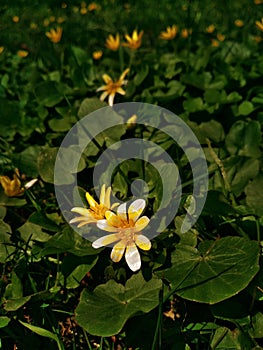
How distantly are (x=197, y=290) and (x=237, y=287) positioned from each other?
0.08 meters

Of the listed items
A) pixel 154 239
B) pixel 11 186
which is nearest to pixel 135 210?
pixel 154 239

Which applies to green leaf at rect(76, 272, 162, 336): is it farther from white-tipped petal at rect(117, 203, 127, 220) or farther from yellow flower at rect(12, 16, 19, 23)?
yellow flower at rect(12, 16, 19, 23)

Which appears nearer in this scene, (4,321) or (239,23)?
(4,321)

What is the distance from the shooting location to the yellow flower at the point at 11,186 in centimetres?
156

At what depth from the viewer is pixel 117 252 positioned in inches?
45.1

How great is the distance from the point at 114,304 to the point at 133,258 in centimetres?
11

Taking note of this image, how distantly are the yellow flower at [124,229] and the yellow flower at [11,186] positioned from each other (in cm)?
48

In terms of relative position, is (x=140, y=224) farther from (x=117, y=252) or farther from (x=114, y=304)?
(x=114, y=304)

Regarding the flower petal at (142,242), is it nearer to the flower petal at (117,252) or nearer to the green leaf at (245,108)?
the flower petal at (117,252)

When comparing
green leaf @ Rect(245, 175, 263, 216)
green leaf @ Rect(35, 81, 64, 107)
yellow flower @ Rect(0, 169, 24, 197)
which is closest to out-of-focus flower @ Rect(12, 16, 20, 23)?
green leaf @ Rect(35, 81, 64, 107)

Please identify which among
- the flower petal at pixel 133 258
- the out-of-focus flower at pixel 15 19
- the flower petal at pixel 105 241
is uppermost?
the flower petal at pixel 105 241

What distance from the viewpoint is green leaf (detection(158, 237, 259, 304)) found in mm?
1101

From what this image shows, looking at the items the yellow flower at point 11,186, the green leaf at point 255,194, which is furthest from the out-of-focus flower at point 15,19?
the green leaf at point 255,194

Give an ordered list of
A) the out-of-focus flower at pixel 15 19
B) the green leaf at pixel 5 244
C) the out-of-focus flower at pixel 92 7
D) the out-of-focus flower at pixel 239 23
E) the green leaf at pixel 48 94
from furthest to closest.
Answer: the out-of-focus flower at pixel 92 7 < the out-of-focus flower at pixel 15 19 < the out-of-focus flower at pixel 239 23 < the green leaf at pixel 48 94 < the green leaf at pixel 5 244
